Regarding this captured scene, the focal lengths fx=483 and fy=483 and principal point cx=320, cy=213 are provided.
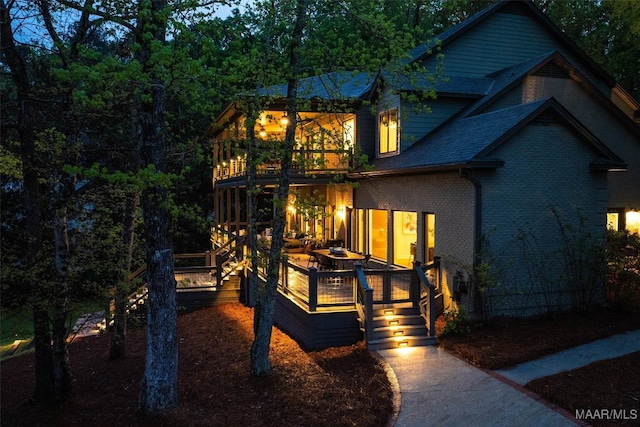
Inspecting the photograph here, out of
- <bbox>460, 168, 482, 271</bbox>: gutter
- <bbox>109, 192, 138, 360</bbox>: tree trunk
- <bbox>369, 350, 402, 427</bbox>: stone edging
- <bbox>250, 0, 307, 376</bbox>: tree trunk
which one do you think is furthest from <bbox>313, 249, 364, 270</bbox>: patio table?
<bbox>109, 192, 138, 360</bbox>: tree trunk

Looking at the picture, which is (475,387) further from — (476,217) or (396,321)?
(476,217)

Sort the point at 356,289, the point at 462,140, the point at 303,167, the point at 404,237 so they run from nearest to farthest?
the point at 356,289
the point at 303,167
the point at 462,140
the point at 404,237

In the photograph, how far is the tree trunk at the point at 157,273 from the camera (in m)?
7.55

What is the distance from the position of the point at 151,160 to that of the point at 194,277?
1145 cm

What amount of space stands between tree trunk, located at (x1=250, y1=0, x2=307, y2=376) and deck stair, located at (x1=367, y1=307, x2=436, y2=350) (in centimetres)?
255

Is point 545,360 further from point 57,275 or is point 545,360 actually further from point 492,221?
point 57,275

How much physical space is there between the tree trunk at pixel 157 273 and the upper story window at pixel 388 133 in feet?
33.1

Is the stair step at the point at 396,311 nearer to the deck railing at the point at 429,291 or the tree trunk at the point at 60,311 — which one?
the deck railing at the point at 429,291

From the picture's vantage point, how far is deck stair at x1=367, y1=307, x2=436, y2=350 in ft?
34.8

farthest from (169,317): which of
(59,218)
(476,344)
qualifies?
(476,344)

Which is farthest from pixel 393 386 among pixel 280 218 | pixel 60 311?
pixel 60 311

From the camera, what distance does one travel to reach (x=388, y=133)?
17234 millimetres

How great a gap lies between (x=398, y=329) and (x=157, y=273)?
222 inches

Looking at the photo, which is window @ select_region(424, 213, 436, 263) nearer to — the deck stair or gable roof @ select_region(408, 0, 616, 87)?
the deck stair
